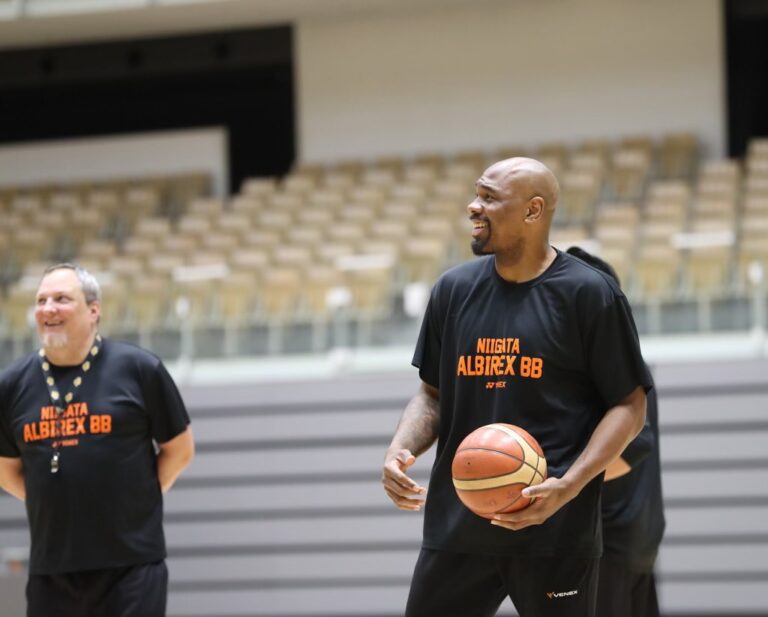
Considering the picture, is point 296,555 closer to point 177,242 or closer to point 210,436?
point 210,436

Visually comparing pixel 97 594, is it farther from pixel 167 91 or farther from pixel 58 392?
pixel 167 91

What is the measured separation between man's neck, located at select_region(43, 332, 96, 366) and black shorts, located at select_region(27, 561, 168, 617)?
687 mm

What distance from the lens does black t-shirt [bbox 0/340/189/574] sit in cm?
416

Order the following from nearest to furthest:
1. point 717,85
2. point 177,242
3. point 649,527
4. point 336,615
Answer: point 649,527 < point 336,615 < point 177,242 < point 717,85

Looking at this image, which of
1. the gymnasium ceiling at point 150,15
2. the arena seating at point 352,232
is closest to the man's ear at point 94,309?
the arena seating at point 352,232

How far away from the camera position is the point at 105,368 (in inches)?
171

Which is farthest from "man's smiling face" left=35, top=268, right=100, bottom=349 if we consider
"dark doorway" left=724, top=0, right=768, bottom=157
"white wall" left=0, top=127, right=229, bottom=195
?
"white wall" left=0, top=127, right=229, bottom=195

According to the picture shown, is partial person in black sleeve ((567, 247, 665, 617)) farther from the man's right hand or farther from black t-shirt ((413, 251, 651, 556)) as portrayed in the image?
the man's right hand

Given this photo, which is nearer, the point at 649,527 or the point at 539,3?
the point at 649,527

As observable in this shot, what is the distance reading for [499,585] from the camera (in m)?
3.41

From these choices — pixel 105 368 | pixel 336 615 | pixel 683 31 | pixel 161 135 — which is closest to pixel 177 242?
pixel 161 135

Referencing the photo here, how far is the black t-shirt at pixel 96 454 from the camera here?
13.6 ft

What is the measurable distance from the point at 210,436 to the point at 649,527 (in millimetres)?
5454

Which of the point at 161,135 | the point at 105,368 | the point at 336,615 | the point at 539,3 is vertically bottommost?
the point at 336,615
